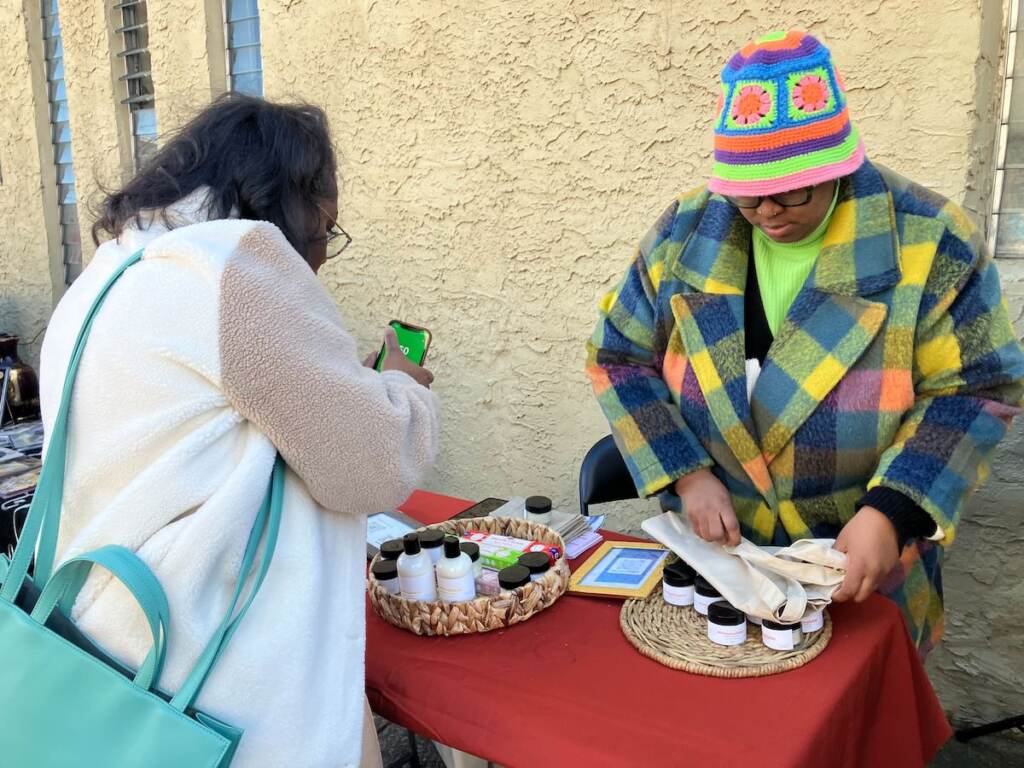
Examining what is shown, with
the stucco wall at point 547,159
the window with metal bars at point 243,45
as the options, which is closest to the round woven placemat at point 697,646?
the stucco wall at point 547,159

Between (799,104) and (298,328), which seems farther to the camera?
(799,104)

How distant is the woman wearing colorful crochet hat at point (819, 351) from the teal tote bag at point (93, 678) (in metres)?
0.86

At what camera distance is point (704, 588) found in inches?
58.8

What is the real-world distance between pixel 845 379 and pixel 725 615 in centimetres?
49

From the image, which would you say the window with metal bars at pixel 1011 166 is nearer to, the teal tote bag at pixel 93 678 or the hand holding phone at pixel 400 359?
the hand holding phone at pixel 400 359

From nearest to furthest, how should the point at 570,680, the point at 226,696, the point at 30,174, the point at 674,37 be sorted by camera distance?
the point at 226,696 → the point at 570,680 → the point at 674,37 → the point at 30,174

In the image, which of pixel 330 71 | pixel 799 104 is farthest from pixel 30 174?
pixel 799 104

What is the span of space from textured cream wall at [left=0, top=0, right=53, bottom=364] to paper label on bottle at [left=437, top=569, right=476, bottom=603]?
5024 millimetres

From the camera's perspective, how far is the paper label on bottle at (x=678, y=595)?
1.54 meters

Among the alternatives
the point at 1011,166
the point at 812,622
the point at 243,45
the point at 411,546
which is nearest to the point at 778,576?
the point at 812,622

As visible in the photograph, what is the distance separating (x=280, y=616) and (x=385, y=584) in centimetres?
45

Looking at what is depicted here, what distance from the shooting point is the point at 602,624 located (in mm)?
1538

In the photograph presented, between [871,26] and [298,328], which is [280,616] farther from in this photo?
[871,26]

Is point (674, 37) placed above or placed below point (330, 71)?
above
